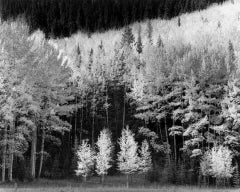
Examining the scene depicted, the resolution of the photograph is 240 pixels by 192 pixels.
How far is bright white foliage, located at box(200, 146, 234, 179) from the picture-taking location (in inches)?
1694

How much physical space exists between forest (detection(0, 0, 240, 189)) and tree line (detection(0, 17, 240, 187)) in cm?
11

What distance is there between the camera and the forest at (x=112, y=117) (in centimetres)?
3394

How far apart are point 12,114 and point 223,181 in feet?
87.4

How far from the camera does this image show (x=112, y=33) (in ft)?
513

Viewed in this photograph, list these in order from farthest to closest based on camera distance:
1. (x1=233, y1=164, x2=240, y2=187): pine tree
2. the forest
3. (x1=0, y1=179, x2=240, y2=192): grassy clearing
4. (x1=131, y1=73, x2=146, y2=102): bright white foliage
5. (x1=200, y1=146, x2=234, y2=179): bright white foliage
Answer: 1. (x1=131, y1=73, x2=146, y2=102): bright white foliage
2. (x1=233, y1=164, x2=240, y2=187): pine tree
3. (x1=200, y1=146, x2=234, y2=179): bright white foliage
4. the forest
5. (x1=0, y1=179, x2=240, y2=192): grassy clearing

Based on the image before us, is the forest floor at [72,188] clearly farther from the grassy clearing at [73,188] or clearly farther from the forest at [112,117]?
the forest at [112,117]

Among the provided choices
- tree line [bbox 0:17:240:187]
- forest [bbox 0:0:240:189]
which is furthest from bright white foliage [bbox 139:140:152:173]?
tree line [bbox 0:17:240:187]

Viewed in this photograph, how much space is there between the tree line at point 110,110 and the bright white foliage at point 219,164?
16 cm

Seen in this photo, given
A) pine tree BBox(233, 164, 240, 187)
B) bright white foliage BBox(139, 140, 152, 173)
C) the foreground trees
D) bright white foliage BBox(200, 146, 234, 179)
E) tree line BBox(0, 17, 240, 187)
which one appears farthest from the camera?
bright white foliage BBox(139, 140, 152, 173)

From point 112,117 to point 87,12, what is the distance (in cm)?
10979

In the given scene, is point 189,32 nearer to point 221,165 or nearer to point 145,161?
point 145,161

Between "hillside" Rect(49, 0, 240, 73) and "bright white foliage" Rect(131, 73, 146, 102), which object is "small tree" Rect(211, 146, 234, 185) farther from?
"hillside" Rect(49, 0, 240, 73)

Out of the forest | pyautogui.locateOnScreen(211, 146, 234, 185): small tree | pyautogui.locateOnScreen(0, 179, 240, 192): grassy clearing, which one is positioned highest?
the forest

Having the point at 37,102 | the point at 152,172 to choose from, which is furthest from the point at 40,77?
the point at 152,172
